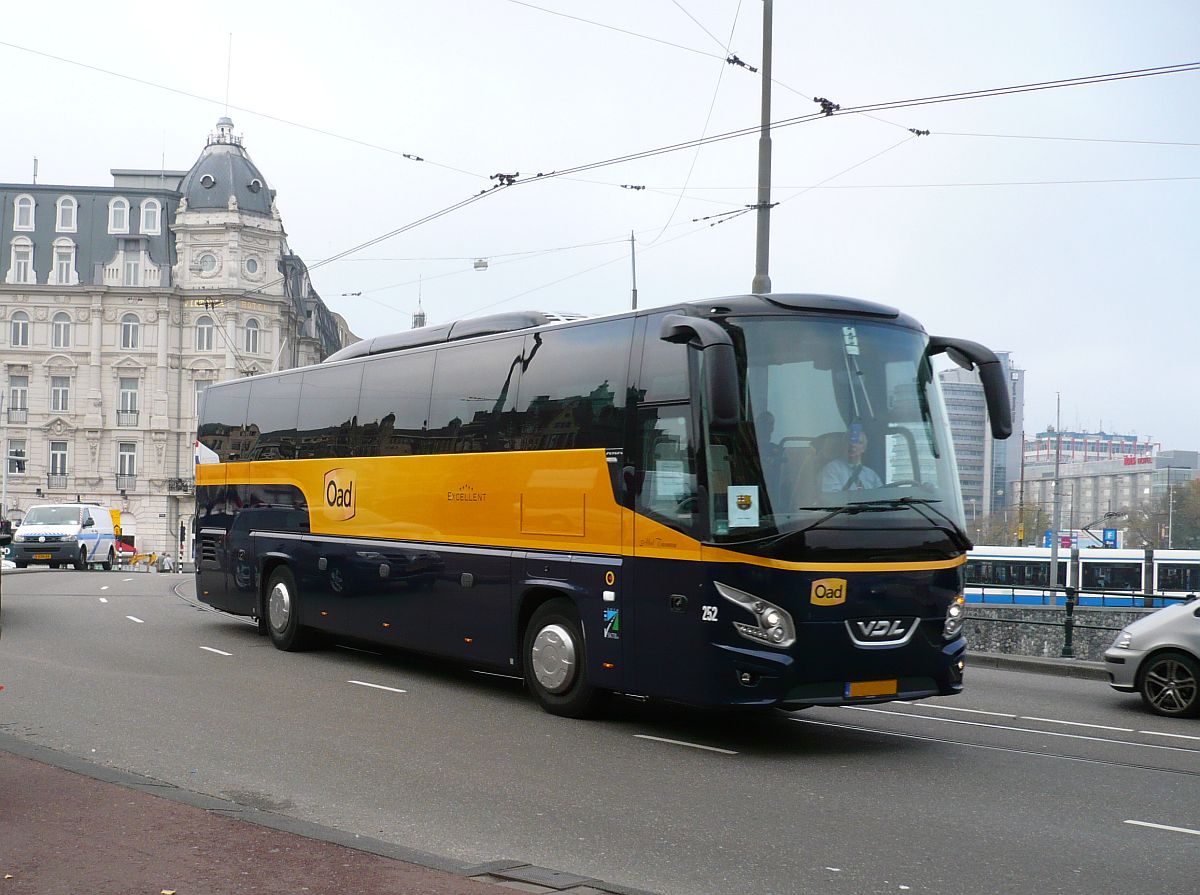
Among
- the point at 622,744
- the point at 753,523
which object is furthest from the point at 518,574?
the point at 753,523

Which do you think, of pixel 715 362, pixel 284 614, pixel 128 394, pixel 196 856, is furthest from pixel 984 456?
pixel 196 856

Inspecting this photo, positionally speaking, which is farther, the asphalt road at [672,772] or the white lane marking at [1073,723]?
the white lane marking at [1073,723]

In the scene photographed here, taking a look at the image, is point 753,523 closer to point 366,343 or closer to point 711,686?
point 711,686

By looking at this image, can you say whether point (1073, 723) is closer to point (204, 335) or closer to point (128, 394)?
point (204, 335)

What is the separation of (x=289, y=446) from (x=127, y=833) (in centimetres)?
1065

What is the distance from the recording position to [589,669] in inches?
441

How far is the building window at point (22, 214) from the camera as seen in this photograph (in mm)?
76938

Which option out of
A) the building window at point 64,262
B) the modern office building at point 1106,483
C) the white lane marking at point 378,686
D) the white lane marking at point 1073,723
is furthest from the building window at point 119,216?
the modern office building at point 1106,483

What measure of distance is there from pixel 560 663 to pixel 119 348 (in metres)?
70.2

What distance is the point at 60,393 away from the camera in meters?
76.6

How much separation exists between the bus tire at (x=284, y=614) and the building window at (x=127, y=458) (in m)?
62.9

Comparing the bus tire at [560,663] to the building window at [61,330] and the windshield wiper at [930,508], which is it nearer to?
the windshield wiper at [930,508]

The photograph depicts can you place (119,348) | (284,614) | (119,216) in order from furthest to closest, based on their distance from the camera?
(119,216)
(119,348)
(284,614)

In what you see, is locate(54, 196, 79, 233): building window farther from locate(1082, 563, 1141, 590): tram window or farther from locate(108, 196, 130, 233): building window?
locate(1082, 563, 1141, 590): tram window
